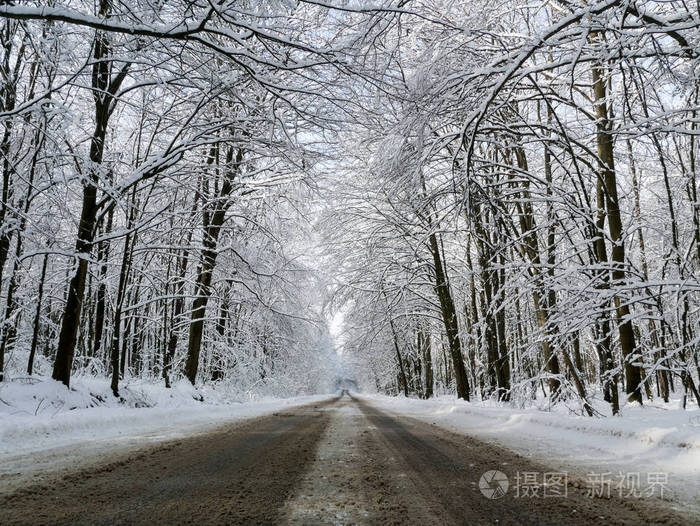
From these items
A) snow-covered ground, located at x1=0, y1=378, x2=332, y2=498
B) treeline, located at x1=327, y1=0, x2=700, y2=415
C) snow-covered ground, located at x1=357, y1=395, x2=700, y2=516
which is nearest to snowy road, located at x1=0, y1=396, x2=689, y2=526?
snow-covered ground, located at x1=357, y1=395, x2=700, y2=516

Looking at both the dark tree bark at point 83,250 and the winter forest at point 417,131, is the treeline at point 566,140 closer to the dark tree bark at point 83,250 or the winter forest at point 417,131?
the winter forest at point 417,131

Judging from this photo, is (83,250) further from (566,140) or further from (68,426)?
(566,140)

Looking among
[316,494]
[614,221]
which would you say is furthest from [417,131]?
[316,494]

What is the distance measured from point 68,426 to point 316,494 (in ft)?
15.2

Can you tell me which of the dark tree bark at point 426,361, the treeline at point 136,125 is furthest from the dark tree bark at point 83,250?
the dark tree bark at point 426,361

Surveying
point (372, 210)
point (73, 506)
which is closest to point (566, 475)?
point (73, 506)

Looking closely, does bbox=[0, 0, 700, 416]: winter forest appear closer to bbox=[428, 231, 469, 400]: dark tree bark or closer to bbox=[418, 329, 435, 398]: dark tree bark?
bbox=[428, 231, 469, 400]: dark tree bark

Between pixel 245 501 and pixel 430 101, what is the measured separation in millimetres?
5369

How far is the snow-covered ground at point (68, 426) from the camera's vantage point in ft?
11.4

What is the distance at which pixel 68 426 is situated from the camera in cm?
534

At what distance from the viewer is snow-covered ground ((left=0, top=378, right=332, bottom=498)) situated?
137 inches

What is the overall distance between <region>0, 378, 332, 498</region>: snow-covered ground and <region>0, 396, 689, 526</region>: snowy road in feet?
1.80

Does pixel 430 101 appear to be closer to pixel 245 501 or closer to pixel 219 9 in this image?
pixel 219 9

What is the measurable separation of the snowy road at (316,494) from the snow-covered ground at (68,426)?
1.80 ft
